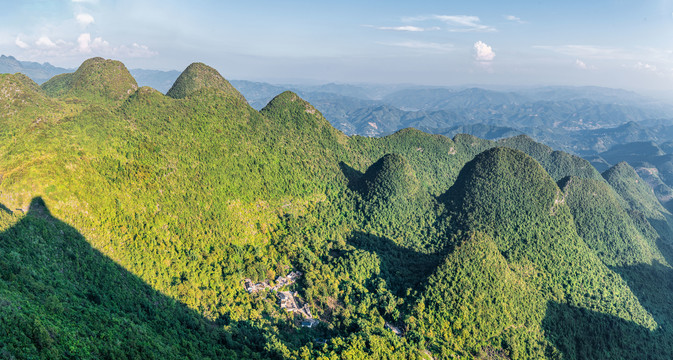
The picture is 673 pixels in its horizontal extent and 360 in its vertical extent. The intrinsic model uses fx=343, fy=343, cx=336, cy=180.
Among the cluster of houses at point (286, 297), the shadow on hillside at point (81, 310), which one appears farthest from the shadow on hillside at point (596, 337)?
the shadow on hillside at point (81, 310)

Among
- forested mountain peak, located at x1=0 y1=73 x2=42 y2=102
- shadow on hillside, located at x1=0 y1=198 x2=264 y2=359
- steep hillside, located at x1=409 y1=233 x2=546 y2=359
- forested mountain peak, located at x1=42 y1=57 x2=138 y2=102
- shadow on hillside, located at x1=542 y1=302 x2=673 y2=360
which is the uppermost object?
forested mountain peak, located at x1=42 y1=57 x2=138 y2=102

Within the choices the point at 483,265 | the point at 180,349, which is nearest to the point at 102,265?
the point at 180,349

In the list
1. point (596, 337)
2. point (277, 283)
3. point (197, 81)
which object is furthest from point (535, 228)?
point (197, 81)

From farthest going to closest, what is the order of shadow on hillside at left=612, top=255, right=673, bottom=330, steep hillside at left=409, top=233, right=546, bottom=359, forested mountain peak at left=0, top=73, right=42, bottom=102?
shadow on hillside at left=612, top=255, right=673, bottom=330 < forested mountain peak at left=0, top=73, right=42, bottom=102 < steep hillside at left=409, top=233, right=546, bottom=359

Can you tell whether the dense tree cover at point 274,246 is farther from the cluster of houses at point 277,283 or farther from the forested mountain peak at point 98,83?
the forested mountain peak at point 98,83

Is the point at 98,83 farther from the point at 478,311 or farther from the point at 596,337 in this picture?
the point at 596,337

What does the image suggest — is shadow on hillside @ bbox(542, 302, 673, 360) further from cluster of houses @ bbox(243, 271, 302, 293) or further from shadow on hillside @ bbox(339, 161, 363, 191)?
shadow on hillside @ bbox(339, 161, 363, 191)

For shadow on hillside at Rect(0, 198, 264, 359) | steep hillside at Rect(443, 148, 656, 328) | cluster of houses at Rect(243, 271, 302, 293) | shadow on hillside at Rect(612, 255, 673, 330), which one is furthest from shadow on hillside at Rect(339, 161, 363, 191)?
shadow on hillside at Rect(612, 255, 673, 330)

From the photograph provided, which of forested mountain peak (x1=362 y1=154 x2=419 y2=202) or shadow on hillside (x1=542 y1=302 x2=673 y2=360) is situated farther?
forested mountain peak (x1=362 y1=154 x2=419 y2=202)
